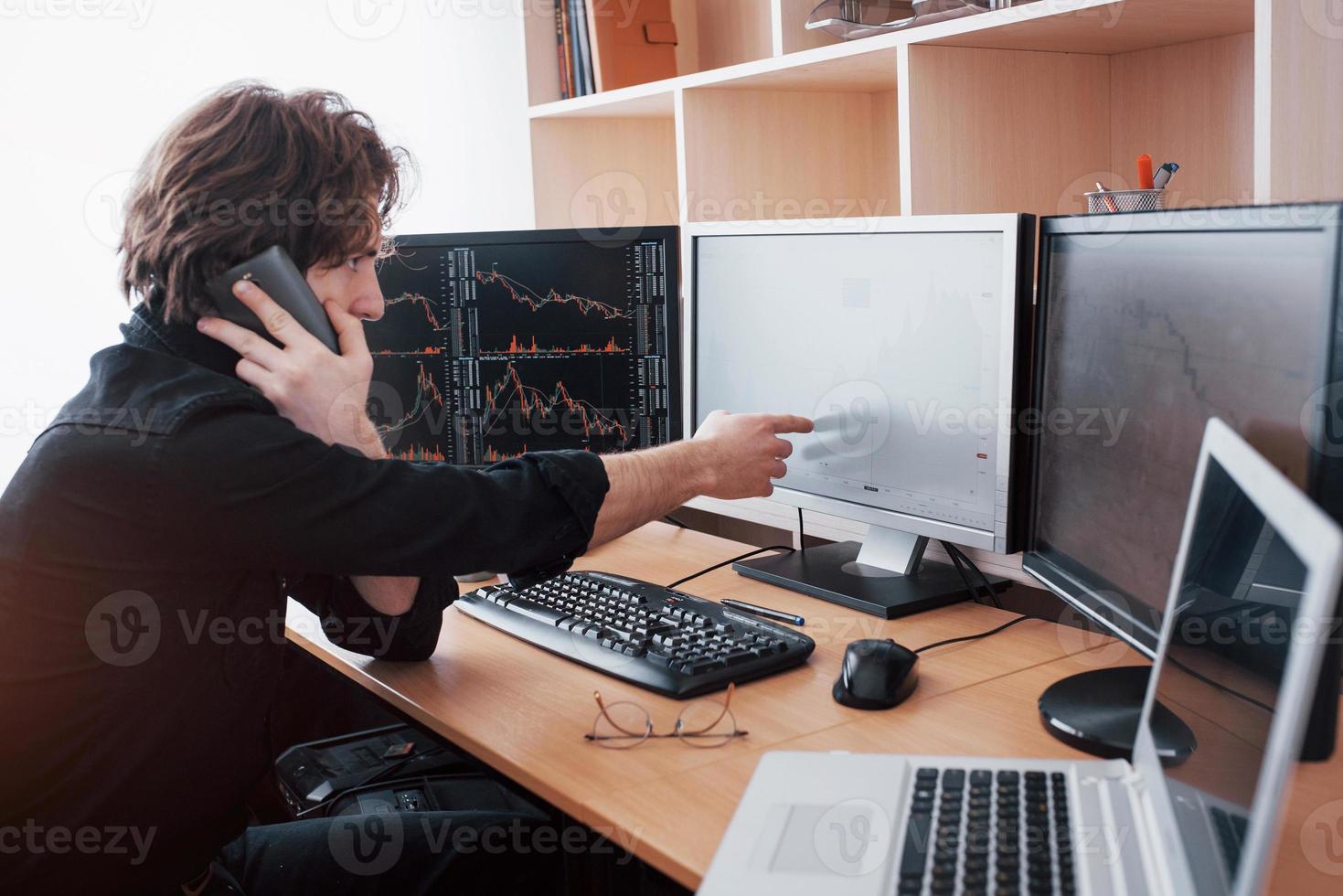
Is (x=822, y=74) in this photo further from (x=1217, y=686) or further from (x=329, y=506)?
(x=1217, y=686)

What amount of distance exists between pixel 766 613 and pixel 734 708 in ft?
0.90

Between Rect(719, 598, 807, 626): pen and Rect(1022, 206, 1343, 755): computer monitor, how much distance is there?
272 millimetres

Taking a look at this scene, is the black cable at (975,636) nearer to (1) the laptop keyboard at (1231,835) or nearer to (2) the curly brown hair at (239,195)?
(1) the laptop keyboard at (1231,835)

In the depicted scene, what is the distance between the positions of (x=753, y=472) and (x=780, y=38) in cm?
77

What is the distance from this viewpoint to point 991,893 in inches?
28.5

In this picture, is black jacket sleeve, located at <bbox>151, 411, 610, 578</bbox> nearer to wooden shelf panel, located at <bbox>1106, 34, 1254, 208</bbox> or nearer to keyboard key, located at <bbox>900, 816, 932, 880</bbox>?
keyboard key, located at <bbox>900, 816, 932, 880</bbox>

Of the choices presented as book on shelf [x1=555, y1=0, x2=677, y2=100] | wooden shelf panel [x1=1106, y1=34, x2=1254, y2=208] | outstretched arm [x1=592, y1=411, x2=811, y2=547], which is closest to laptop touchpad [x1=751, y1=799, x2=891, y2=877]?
outstretched arm [x1=592, y1=411, x2=811, y2=547]

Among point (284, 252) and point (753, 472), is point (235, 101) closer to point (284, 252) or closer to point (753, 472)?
point (284, 252)

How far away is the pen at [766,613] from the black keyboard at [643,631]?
6 cm

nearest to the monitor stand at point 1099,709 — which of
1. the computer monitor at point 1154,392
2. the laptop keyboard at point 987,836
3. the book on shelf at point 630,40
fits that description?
the computer monitor at point 1154,392

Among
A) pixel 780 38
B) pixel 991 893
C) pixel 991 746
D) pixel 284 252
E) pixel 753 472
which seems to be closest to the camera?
pixel 991 893

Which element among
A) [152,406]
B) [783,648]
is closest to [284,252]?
[152,406]

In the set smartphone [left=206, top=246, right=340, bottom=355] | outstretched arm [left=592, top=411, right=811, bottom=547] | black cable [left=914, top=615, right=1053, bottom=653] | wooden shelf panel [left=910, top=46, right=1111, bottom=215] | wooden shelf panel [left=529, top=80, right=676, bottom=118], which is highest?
wooden shelf panel [left=529, top=80, right=676, bottom=118]

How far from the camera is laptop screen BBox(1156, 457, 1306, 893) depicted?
63 centimetres
